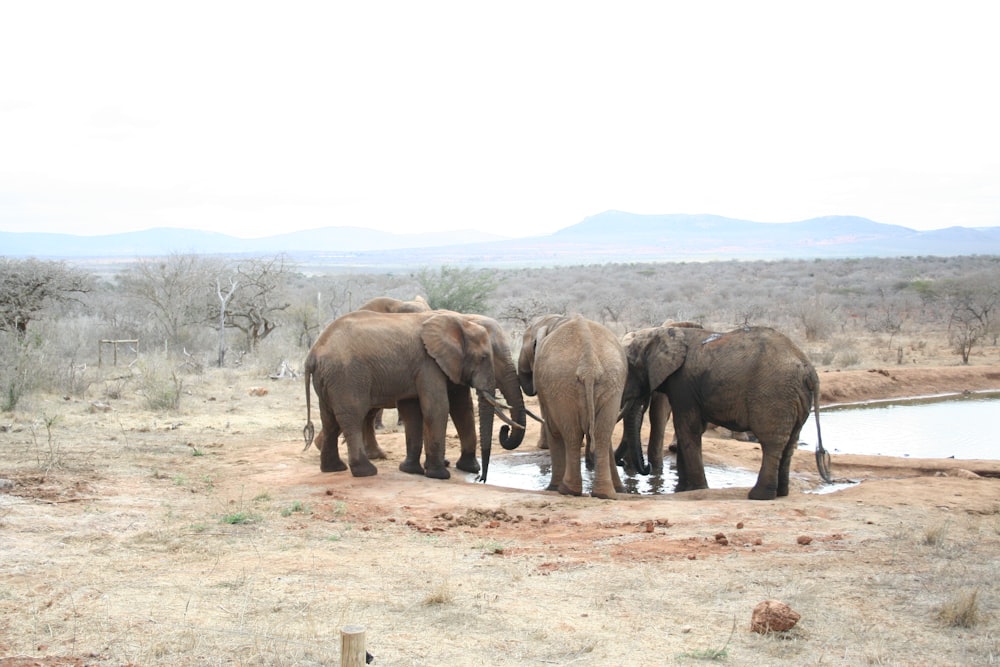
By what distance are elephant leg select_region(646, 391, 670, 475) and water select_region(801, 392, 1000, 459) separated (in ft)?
11.9

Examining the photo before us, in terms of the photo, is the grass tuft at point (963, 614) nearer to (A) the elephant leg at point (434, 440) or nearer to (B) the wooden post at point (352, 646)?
(B) the wooden post at point (352, 646)

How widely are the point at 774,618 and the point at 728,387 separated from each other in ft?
17.0

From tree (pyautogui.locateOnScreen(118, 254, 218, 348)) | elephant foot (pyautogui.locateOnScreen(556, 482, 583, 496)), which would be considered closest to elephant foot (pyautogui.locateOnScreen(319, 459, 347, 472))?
elephant foot (pyautogui.locateOnScreen(556, 482, 583, 496))

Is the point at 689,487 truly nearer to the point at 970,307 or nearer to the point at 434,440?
the point at 434,440

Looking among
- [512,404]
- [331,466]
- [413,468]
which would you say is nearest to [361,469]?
[331,466]

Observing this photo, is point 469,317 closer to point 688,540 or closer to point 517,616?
point 688,540

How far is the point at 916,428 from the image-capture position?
17.2 meters

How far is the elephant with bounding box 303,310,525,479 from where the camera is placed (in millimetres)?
11320

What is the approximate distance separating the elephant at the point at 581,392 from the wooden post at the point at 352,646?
589 centimetres

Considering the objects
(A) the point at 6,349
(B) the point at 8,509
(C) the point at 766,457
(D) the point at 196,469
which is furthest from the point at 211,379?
(C) the point at 766,457

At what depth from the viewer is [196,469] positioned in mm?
11914

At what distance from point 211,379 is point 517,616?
16.1m

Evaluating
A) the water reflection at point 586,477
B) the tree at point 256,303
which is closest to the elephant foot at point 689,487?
the water reflection at point 586,477

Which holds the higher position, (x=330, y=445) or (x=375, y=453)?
(x=330, y=445)
